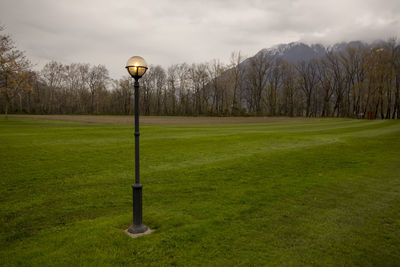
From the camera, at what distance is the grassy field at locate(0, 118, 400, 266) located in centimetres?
383

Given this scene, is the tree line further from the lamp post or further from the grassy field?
the lamp post

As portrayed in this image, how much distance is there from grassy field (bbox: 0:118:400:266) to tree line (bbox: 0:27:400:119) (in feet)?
193

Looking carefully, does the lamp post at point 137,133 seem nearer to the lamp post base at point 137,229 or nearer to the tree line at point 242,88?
the lamp post base at point 137,229

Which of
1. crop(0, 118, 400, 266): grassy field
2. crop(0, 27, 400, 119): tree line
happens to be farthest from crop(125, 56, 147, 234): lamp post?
crop(0, 27, 400, 119): tree line

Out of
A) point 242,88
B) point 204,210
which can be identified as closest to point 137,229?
point 204,210

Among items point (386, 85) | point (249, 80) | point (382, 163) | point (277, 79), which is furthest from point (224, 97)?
point (382, 163)

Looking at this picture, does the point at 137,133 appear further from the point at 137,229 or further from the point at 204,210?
the point at 204,210

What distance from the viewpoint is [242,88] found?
255 feet

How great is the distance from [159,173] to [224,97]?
7581 cm

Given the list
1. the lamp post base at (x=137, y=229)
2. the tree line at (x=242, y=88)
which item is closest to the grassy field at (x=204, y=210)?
the lamp post base at (x=137, y=229)

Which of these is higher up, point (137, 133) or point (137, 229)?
point (137, 133)

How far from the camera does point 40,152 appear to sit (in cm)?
1177

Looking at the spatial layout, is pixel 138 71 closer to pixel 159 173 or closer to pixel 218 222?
pixel 218 222

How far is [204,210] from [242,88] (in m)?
75.5
